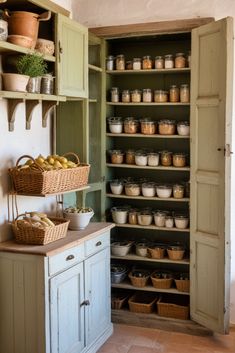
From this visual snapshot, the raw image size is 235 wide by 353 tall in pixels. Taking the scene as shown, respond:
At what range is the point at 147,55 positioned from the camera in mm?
4199

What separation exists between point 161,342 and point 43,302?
1.23 m

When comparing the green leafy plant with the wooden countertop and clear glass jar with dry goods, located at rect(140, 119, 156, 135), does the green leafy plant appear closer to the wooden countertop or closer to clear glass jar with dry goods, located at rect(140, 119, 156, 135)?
the wooden countertop

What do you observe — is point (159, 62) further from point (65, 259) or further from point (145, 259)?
point (65, 259)

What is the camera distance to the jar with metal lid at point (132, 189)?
399 centimetres

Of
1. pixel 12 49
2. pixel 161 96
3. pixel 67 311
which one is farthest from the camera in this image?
pixel 161 96

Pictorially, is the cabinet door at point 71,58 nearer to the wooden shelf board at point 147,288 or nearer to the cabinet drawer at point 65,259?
the cabinet drawer at point 65,259

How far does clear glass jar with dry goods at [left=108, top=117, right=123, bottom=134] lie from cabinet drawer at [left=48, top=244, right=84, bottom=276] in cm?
121

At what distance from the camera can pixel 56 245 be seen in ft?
9.43

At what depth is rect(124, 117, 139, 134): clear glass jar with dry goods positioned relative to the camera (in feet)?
13.1

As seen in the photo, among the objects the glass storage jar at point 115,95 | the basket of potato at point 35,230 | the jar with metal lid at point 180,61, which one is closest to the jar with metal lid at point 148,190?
the glass storage jar at point 115,95

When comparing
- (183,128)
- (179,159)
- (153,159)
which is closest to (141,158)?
(153,159)

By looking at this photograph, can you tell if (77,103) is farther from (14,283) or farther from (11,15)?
(14,283)

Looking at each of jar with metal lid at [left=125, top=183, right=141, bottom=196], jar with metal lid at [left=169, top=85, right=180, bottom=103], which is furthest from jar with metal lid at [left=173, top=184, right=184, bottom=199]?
jar with metal lid at [left=169, top=85, right=180, bottom=103]

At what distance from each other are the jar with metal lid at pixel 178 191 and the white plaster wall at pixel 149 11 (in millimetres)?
391
